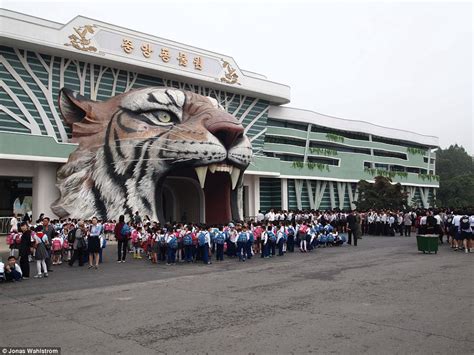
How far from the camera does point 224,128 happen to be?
1894 centimetres

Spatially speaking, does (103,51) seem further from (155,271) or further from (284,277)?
(284,277)

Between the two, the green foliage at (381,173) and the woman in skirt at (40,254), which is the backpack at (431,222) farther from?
the green foliage at (381,173)

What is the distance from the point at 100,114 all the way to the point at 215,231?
10424 mm

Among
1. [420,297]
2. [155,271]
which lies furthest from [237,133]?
[420,297]

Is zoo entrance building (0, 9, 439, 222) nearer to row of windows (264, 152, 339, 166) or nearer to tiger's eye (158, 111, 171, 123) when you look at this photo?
row of windows (264, 152, 339, 166)

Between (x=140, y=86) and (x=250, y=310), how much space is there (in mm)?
22254

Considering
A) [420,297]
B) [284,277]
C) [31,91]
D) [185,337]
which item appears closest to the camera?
[185,337]

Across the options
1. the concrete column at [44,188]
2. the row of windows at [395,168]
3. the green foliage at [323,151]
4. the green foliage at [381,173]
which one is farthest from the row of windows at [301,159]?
the concrete column at [44,188]

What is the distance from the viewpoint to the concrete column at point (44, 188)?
21.7m

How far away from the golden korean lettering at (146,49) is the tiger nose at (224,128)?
859 cm

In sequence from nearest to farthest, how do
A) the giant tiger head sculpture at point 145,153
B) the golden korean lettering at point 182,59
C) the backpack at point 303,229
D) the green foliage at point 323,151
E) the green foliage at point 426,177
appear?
the backpack at point 303,229 < the giant tiger head sculpture at point 145,153 < the golden korean lettering at point 182,59 < the green foliage at point 323,151 < the green foliage at point 426,177

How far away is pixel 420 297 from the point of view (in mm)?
7336

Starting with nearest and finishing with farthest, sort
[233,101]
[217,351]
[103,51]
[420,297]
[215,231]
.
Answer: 1. [217,351]
2. [420,297]
3. [215,231]
4. [103,51]
5. [233,101]

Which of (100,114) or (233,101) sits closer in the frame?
(100,114)
